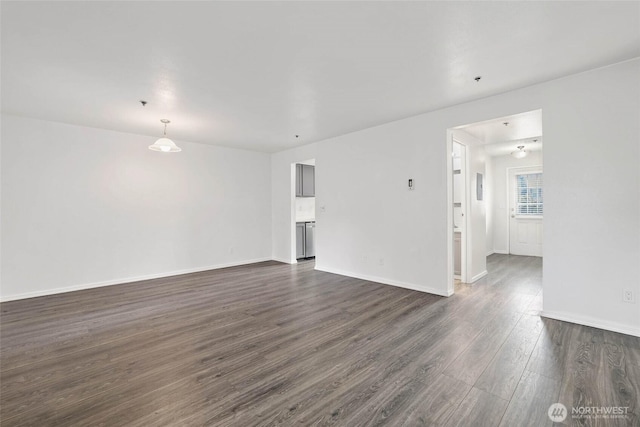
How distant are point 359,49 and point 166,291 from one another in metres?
4.29

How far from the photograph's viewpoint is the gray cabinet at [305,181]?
270 inches

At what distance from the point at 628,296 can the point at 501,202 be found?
5.39 m

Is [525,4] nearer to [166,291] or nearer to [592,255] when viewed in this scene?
[592,255]

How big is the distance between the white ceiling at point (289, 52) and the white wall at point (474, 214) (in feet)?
4.38

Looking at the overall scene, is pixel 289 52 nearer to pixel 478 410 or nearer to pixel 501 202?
pixel 478 410

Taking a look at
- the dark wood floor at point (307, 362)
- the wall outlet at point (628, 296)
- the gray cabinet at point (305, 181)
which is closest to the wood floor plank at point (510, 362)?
the dark wood floor at point (307, 362)

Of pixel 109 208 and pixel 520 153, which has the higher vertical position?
pixel 520 153

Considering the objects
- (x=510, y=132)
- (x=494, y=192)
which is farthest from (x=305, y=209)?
(x=494, y=192)

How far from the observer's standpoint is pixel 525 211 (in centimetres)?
727

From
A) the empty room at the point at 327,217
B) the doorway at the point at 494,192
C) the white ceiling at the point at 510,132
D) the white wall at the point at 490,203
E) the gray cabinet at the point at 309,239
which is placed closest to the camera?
the empty room at the point at 327,217

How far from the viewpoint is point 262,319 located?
10.6 ft

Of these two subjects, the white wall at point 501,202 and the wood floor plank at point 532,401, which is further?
the white wall at point 501,202

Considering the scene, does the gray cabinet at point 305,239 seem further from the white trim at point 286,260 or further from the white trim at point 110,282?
the white trim at point 110,282

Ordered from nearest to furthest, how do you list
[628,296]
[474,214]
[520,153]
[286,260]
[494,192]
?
[628,296], [474,214], [520,153], [286,260], [494,192]
